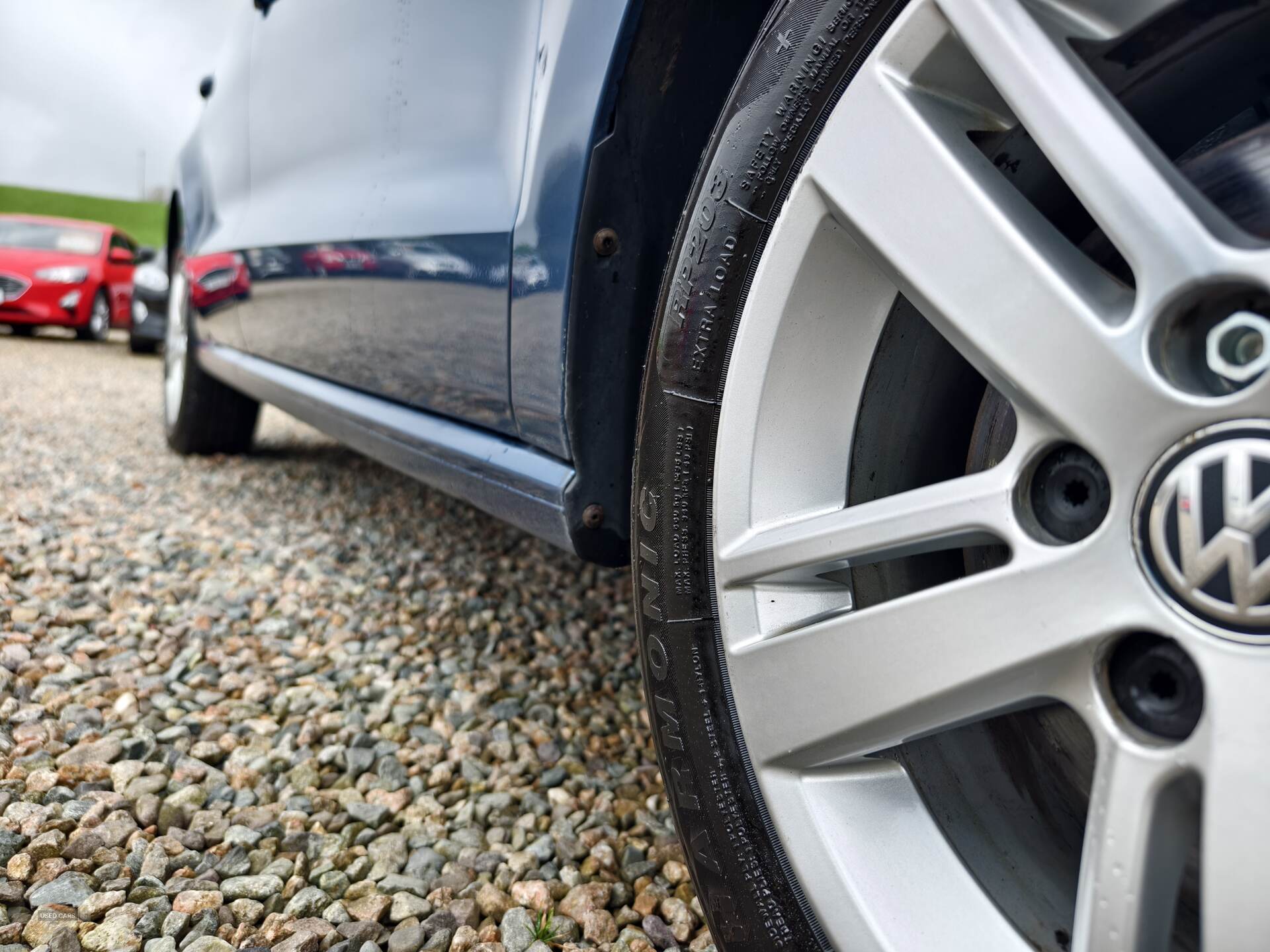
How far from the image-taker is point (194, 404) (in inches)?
114

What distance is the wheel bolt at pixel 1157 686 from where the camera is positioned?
0.53 meters

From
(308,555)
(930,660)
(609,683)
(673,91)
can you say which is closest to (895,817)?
(930,660)

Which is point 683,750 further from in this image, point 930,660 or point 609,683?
point 609,683

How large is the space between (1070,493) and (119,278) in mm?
9732

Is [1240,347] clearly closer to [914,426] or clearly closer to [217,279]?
[914,426]

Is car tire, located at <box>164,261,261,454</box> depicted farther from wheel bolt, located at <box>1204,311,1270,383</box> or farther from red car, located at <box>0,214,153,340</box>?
red car, located at <box>0,214,153,340</box>

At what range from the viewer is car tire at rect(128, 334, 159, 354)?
303 inches

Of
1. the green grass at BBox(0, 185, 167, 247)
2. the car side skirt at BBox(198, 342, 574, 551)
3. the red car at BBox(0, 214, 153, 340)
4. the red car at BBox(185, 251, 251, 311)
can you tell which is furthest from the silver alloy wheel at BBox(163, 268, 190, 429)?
the green grass at BBox(0, 185, 167, 247)

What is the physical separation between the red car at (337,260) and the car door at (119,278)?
7962 millimetres

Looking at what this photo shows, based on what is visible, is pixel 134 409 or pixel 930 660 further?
pixel 134 409

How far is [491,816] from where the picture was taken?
1153mm

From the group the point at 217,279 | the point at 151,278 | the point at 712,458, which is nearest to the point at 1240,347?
the point at 712,458

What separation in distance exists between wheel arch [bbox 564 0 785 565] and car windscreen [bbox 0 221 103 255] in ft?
29.6

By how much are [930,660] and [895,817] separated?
15 centimetres
